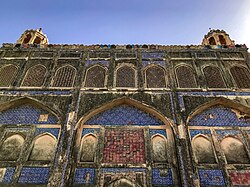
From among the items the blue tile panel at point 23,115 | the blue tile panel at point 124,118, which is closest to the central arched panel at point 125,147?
the blue tile panel at point 124,118

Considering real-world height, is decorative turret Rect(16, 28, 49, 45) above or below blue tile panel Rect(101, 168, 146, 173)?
above

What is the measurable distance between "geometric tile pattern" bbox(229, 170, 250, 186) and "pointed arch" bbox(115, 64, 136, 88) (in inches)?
206

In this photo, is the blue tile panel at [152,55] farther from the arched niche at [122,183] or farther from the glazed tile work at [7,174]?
the glazed tile work at [7,174]

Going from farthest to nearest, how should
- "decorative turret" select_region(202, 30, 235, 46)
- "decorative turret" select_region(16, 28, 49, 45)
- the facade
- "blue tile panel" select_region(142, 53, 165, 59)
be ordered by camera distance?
1. "decorative turret" select_region(16, 28, 49, 45)
2. "decorative turret" select_region(202, 30, 235, 46)
3. "blue tile panel" select_region(142, 53, 165, 59)
4. the facade

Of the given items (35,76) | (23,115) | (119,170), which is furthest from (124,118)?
(35,76)

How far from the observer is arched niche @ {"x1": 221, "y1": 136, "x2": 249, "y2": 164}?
29.5 ft

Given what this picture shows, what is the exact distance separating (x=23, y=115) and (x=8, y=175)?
2577 millimetres

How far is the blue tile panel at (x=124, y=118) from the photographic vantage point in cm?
1002

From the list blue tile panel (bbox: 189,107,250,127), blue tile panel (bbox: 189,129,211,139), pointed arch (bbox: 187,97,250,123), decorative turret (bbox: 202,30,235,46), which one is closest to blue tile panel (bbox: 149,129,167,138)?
blue tile panel (bbox: 189,129,211,139)

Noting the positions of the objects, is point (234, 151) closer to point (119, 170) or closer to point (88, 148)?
point (119, 170)

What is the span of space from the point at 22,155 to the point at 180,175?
18.3 feet

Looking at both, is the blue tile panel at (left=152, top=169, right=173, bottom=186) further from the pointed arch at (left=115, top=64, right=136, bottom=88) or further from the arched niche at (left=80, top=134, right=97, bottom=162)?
the pointed arch at (left=115, top=64, right=136, bottom=88)

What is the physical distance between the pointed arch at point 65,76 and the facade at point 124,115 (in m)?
0.05

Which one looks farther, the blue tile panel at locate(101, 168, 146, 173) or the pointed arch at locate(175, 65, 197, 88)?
the pointed arch at locate(175, 65, 197, 88)
